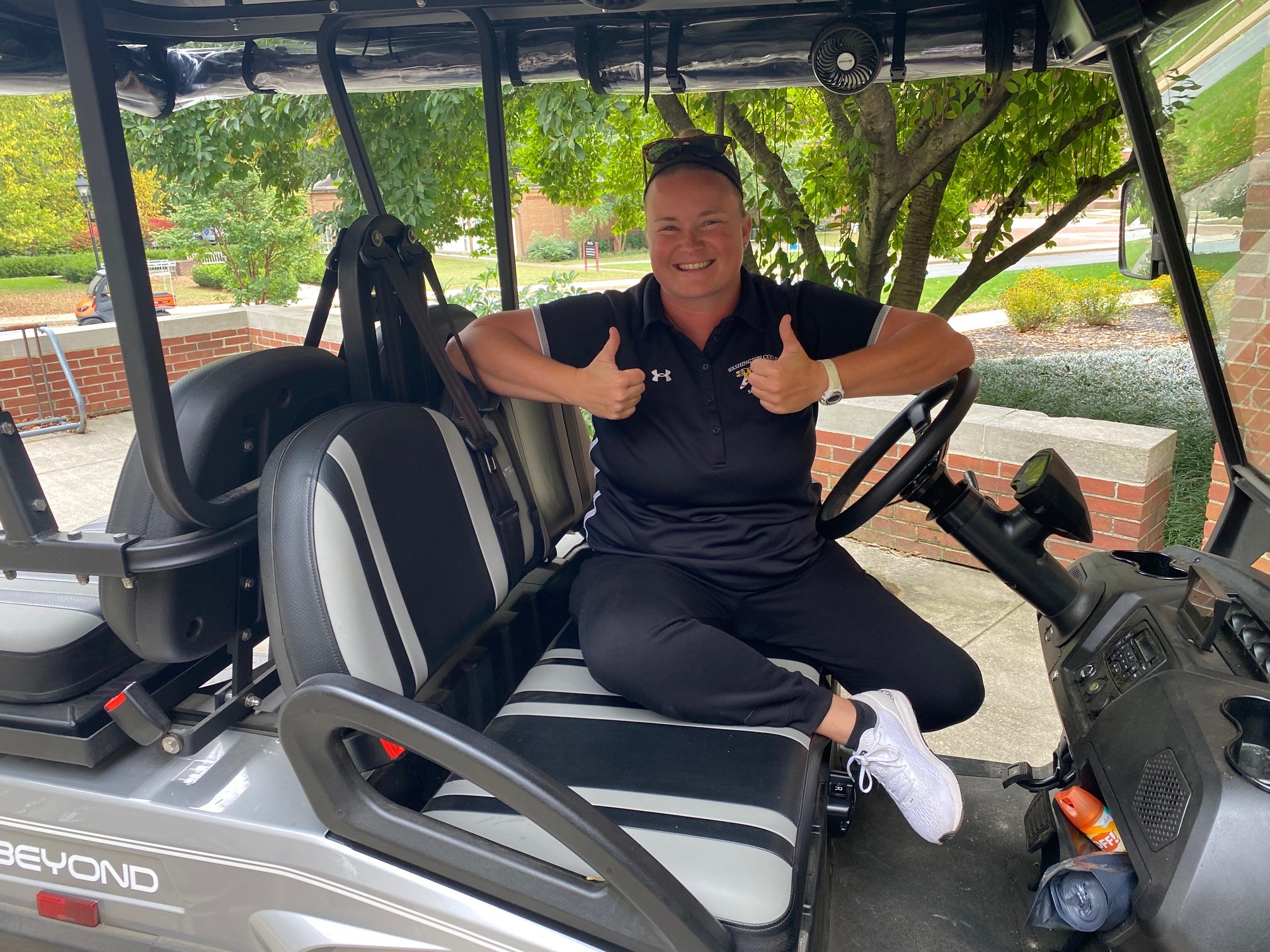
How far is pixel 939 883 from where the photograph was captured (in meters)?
1.73

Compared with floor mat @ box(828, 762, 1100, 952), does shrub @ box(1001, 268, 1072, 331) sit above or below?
above

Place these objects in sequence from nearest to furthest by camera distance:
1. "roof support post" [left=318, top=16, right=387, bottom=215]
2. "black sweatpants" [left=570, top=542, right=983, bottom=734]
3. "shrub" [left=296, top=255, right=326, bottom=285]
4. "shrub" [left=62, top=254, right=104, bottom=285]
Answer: "black sweatpants" [left=570, top=542, right=983, bottom=734] → "roof support post" [left=318, top=16, right=387, bottom=215] → "shrub" [left=296, top=255, right=326, bottom=285] → "shrub" [left=62, top=254, right=104, bottom=285]

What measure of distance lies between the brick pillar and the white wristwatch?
0.65 metres

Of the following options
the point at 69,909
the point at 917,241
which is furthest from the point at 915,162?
the point at 69,909

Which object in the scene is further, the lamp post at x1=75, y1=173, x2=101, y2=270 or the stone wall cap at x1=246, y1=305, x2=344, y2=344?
the stone wall cap at x1=246, y1=305, x2=344, y2=344

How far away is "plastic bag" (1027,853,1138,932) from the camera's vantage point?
1.30 m

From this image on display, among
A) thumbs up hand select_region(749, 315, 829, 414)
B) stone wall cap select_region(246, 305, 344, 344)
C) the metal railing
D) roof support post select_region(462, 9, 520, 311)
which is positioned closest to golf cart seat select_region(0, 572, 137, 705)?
roof support post select_region(462, 9, 520, 311)

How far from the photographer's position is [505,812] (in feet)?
4.64

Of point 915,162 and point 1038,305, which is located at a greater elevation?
point 915,162

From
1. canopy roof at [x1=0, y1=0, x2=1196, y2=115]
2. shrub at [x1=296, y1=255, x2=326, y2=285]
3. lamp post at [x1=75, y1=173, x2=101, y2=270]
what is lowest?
shrub at [x1=296, y1=255, x2=326, y2=285]

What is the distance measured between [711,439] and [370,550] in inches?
30.8

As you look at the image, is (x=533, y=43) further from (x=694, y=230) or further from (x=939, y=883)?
(x=939, y=883)

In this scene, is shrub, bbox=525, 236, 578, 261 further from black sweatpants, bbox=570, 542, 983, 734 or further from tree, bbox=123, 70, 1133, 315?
black sweatpants, bbox=570, 542, 983, 734

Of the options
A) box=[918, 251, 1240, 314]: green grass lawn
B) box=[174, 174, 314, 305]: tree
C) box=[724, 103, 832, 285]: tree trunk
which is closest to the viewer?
box=[724, 103, 832, 285]: tree trunk
